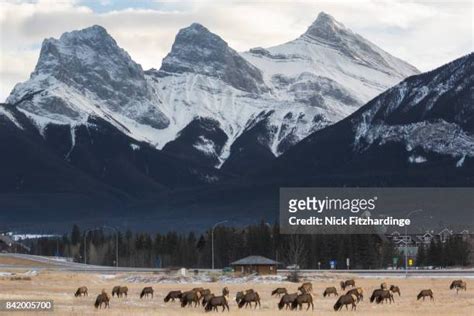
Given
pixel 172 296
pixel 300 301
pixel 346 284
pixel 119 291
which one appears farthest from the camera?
pixel 346 284

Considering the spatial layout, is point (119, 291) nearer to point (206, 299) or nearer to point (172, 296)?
point (172, 296)

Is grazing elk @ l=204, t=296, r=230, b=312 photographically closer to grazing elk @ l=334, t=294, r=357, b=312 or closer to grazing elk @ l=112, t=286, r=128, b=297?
grazing elk @ l=334, t=294, r=357, b=312

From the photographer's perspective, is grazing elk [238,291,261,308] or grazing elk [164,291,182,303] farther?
grazing elk [164,291,182,303]

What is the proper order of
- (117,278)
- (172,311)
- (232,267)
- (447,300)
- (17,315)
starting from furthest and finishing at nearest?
(232,267) < (117,278) < (447,300) < (172,311) < (17,315)

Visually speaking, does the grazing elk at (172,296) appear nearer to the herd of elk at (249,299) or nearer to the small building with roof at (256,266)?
the herd of elk at (249,299)

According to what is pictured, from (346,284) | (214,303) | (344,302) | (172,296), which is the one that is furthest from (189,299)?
(346,284)

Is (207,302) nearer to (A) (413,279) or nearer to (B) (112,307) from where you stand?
(B) (112,307)

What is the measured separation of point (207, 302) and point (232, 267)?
97.6 meters

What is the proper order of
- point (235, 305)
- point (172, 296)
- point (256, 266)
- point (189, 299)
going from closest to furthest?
point (189, 299) < point (235, 305) < point (172, 296) < point (256, 266)

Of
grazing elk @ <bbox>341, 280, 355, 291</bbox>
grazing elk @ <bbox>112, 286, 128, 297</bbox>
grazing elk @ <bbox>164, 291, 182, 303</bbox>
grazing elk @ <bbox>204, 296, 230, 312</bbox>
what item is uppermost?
grazing elk @ <bbox>341, 280, 355, 291</bbox>

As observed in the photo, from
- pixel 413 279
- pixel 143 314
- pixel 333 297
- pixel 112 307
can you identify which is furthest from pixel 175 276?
pixel 143 314

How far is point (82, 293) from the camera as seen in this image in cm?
9912

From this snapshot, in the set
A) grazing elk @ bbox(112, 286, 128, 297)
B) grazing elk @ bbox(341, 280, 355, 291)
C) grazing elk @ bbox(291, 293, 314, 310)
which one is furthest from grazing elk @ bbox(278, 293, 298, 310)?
grazing elk @ bbox(341, 280, 355, 291)

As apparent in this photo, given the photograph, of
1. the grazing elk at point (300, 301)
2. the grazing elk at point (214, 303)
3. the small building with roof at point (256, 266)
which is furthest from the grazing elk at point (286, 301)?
the small building with roof at point (256, 266)
